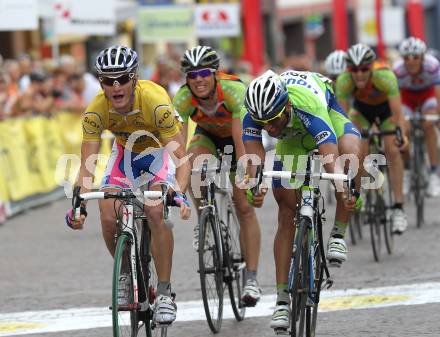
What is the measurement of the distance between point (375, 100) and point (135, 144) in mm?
4996


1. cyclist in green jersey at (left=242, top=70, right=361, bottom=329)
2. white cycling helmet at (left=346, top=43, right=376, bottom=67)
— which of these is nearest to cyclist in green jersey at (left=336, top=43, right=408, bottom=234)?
white cycling helmet at (left=346, top=43, right=376, bottom=67)

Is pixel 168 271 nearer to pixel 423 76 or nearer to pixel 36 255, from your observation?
pixel 36 255

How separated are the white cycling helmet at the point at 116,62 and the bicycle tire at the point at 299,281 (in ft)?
4.61

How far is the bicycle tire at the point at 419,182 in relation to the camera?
13.6 meters

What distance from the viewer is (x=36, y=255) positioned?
43.4 feet

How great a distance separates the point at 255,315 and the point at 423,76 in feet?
19.5

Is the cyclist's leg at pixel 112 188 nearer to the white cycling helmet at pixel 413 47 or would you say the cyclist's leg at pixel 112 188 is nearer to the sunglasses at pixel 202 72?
the sunglasses at pixel 202 72

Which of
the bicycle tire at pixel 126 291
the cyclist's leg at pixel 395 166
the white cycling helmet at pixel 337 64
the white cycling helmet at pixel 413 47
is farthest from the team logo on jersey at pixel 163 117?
the white cycling helmet at pixel 337 64

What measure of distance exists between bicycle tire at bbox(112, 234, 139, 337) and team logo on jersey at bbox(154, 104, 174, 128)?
84 cm

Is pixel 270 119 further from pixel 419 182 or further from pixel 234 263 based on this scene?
pixel 419 182

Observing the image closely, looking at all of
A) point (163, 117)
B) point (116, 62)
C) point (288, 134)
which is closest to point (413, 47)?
point (288, 134)

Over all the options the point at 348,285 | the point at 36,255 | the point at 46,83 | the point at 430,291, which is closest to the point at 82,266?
the point at 36,255

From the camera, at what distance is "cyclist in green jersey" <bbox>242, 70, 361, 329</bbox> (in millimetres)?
7188

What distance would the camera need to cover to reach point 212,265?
8812 millimetres
